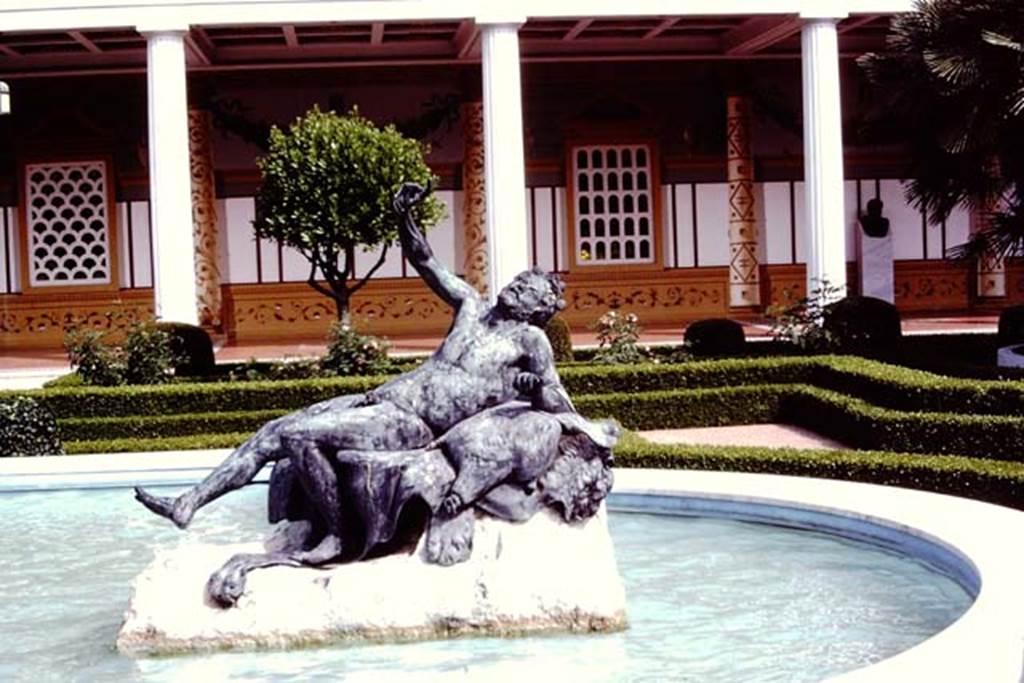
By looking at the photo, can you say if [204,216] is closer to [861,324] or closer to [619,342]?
[619,342]

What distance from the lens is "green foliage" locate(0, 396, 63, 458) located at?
1310cm

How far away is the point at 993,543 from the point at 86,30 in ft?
54.4

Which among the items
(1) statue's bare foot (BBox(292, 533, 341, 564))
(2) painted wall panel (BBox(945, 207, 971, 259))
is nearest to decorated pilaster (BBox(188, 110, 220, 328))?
(2) painted wall panel (BBox(945, 207, 971, 259))

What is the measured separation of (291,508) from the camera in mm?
7086

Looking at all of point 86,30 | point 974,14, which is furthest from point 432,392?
point 86,30

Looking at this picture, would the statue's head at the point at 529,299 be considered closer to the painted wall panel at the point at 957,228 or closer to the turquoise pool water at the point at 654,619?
the turquoise pool water at the point at 654,619

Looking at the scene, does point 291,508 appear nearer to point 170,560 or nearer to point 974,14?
point 170,560

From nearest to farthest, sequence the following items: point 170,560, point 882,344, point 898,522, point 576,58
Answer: point 170,560, point 898,522, point 882,344, point 576,58

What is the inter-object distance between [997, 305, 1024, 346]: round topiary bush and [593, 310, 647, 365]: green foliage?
3718mm

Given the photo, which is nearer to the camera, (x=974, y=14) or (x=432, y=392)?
(x=432, y=392)

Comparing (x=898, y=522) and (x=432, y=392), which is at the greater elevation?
(x=432, y=392)

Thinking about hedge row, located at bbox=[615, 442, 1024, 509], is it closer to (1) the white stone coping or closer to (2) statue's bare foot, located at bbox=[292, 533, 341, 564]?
(1) the white stone coping

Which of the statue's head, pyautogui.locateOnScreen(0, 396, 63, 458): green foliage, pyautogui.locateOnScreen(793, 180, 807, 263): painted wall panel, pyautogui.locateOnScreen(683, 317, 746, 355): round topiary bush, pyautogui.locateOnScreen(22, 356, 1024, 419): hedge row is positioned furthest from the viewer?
pyautogui.locateOnScreen(793, 180, 807, 263): painted wall panel

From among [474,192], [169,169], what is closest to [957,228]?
[474,192]
